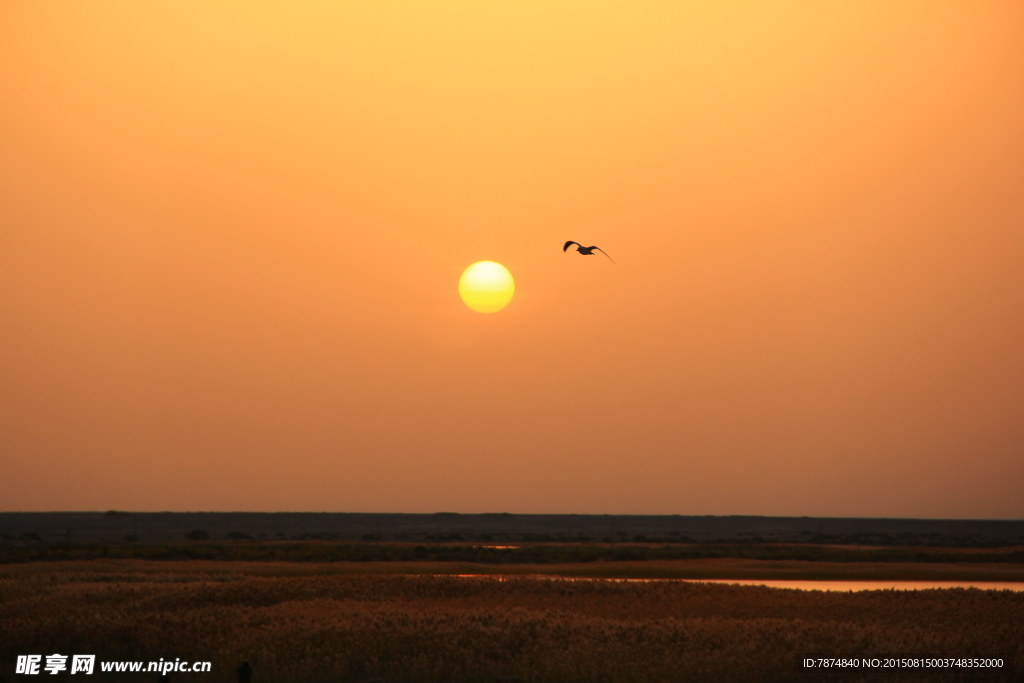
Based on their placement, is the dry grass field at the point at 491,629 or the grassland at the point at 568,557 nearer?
the dry grass field at the point at 491,629

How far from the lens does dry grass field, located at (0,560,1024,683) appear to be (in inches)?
802

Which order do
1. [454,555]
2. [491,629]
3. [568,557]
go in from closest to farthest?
[491,629]
[454,555]
[568,557]

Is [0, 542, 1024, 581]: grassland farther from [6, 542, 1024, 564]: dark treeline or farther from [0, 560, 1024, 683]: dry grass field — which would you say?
[0, 560, 1024, 683]: dry grass field

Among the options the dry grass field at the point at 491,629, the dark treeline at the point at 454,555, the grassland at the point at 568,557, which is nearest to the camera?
the dry grass field at the point at 491,629

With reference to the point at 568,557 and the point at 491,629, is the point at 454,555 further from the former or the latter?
the point at 491,629

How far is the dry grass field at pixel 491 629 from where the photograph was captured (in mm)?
20359

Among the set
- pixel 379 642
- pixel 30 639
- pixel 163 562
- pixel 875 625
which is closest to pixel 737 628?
pixel 875 625

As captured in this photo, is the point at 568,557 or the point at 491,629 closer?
the point at 491,629

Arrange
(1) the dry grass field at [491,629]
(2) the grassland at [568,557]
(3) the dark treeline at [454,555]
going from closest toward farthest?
(1) the dry grass field at [491,629], (2) the grassland at [568,557], (3) the dark treeline at [454,555]

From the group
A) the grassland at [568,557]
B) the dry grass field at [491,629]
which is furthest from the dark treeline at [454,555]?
the dry grass field at [491,629]

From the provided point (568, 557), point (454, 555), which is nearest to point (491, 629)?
point (454, 555)

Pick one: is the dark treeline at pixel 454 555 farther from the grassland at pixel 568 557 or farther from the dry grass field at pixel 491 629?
the dry grass field at pixel 491 629

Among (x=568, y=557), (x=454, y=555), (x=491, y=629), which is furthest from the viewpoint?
(x=568, y=557)

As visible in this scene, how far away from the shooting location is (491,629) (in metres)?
24.2
